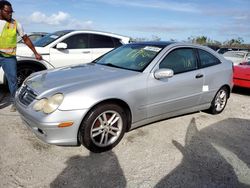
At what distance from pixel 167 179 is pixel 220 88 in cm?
280

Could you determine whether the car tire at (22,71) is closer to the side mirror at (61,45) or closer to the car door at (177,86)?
the side mirror at (61,45)

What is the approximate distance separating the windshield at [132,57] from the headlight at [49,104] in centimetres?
133

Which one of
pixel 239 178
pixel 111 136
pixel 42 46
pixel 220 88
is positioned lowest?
pixel 239 178

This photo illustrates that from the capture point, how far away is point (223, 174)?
3.18 metres

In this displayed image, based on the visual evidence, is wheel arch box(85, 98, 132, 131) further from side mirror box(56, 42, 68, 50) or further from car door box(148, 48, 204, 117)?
side mirror box(56, 42, 68, 50)

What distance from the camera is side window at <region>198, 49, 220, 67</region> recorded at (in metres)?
4.90

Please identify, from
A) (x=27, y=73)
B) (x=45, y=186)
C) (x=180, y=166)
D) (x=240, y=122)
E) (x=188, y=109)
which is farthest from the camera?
(x=27, y=73)

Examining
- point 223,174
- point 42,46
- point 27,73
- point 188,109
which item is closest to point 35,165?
point 223,174

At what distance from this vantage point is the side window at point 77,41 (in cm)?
688

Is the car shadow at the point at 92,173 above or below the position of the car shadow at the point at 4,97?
below

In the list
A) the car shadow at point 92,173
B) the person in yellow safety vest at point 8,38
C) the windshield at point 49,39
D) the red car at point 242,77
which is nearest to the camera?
the car shadow at point 92,173

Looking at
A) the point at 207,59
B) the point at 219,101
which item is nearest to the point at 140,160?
the point at 207,59

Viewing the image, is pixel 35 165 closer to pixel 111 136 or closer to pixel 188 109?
pixel 111 136

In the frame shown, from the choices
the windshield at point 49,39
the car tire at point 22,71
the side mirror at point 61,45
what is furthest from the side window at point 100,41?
the car tire at point 22,71
